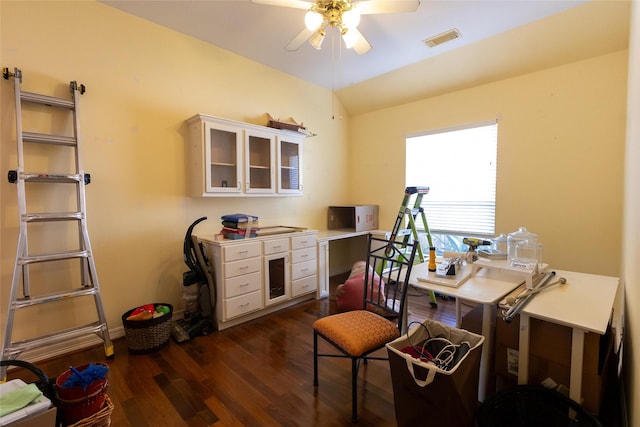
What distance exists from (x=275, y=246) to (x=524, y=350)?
2.24 meters

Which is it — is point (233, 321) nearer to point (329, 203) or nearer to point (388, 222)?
point (329, 203)

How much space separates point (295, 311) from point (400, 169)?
8.03 ft

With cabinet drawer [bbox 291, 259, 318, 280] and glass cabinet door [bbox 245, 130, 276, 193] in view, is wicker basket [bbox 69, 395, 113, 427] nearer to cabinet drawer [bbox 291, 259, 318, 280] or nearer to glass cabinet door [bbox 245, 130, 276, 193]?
cabinet drawer [bbox 291, 259, 318, 280]

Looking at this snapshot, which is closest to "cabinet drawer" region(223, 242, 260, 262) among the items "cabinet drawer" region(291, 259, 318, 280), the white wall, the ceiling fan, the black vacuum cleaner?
the black vacuum cleaner

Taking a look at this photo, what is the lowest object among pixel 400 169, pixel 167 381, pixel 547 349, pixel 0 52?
pixel 167 381

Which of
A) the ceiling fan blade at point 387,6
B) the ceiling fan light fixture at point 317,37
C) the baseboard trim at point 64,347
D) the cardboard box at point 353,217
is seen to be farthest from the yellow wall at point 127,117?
the ceiling fan blade at point 387,6

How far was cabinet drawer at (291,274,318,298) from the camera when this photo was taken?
3277 mm

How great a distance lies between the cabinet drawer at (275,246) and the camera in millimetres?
3012

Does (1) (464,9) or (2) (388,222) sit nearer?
(1) (464,9)

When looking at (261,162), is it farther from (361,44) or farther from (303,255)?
(361,44)

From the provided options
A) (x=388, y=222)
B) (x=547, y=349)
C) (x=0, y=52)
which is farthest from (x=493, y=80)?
(x=0, y=52)

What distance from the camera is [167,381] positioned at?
200 cm

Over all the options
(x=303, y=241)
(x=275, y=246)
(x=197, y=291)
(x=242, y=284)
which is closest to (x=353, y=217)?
(x=303, y=241)

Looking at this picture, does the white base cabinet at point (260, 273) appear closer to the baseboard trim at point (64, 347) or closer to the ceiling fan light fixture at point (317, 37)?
the baseboard trim at point (64, 347)
